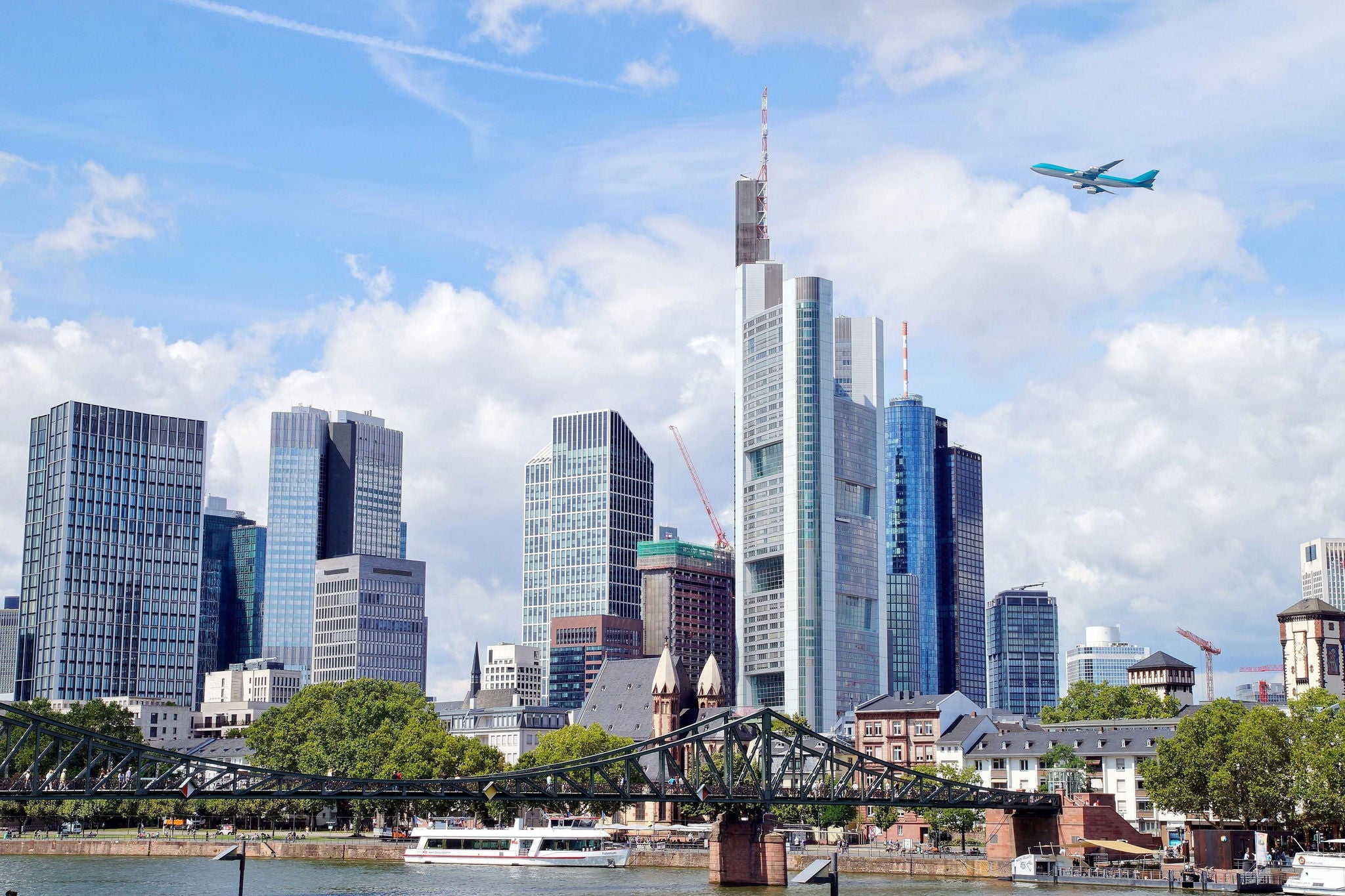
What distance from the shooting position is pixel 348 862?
A: 150 meters

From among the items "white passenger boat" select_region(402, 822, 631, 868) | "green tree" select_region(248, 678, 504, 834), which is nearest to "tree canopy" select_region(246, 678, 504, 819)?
"green tree" select_region(248, 678, 504, 834)

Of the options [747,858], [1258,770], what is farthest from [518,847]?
[1258,770]

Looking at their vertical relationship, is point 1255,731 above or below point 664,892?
above

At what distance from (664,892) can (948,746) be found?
77.5m

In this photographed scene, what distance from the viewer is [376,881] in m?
122

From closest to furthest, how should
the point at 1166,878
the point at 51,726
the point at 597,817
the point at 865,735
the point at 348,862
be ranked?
the point at 51,726 → the point at 1166,878 → the point at 348,862 → the point at 597,817 → the point at 865,735

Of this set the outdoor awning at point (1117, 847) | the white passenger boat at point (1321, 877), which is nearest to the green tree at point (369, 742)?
the outdoor awning at point (1117, 847)

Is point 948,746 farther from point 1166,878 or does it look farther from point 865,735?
point 1166,878

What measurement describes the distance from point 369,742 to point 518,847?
3040cm

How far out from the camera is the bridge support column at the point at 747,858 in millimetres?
115062

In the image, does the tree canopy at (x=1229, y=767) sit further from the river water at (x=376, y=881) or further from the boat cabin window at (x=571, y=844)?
the boat cabin window at (x=571, y=844)

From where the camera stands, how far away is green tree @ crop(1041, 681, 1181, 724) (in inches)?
7092

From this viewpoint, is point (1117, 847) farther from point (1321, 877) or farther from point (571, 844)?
→ point (571, 844)

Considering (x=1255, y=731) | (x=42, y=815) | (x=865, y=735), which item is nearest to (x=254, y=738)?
(x=42, y=815)
